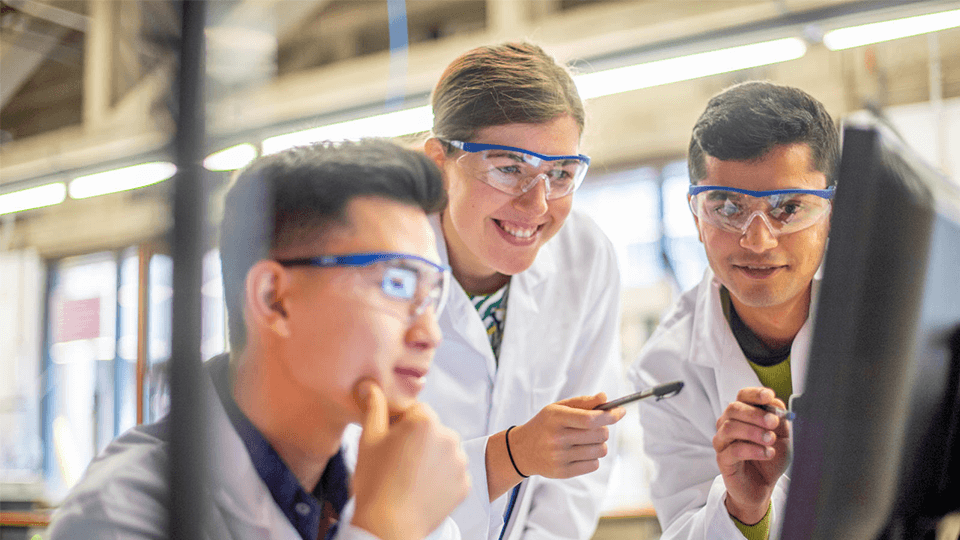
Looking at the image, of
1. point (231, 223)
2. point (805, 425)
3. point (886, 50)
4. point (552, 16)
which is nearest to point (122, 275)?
point (231, 223)

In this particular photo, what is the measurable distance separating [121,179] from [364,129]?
0.21 meters

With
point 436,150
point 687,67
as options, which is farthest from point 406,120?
point 687,67

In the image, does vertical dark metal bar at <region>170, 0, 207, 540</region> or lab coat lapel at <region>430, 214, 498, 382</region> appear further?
lab coat lapel at <region>430, 214, 498, 382</region>

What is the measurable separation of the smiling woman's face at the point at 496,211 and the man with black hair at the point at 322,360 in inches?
4.3

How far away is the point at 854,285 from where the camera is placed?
0.55 metres

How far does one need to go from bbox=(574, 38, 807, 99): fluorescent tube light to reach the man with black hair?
1.06 ft

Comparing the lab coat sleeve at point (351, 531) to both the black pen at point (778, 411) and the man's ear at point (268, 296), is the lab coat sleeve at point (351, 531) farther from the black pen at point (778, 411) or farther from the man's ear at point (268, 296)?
the black pen at point (778, 411)

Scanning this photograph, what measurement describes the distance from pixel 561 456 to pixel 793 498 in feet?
0.83

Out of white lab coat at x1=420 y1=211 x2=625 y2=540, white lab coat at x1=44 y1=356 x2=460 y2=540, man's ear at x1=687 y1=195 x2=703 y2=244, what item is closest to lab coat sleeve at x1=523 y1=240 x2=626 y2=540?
white lab coat at x1=420 y1=211 x2=625 y2=540

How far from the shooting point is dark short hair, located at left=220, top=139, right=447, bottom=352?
613mm

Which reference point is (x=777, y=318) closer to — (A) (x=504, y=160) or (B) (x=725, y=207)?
(B) (x=725, y=207)

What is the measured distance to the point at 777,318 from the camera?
33.4 inches

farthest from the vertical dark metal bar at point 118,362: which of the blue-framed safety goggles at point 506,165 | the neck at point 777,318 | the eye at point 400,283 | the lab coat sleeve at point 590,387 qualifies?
the neck at point 777,318

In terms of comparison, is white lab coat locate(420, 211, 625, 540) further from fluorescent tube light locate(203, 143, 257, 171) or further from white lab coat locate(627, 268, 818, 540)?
fluorescent tube light locate(203, 143, 257, 171)
